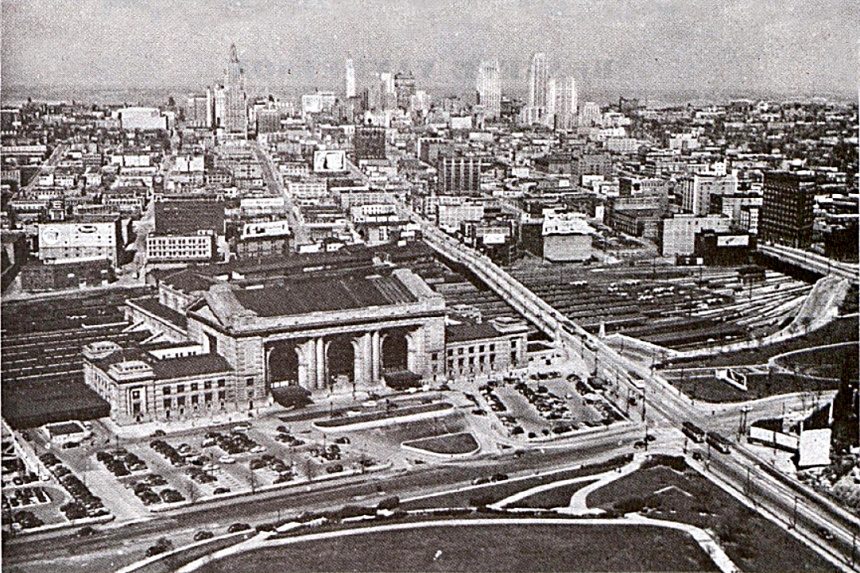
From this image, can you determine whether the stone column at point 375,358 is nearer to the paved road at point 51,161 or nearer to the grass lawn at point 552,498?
the grass lawn at point 552,498

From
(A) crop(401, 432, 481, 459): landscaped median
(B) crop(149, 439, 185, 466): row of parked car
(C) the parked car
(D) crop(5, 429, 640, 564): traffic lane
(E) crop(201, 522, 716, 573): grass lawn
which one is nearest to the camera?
(E) crop(201, 522, 716, 573): grass lawn

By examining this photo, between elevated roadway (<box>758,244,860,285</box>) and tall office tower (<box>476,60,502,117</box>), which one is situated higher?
tall office tower (<box>476,60,502,117</box>)

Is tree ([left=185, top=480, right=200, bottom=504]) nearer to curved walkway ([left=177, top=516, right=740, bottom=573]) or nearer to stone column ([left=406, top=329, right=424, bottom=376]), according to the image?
curved walkway ([left=177, top=516, right=740, bottom=573])

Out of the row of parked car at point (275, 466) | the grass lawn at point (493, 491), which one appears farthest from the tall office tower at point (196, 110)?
the grass lawn at point (493, 491)

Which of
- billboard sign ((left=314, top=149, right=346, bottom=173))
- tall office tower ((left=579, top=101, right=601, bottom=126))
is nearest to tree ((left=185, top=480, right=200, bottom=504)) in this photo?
billboard sign ((left=314, top=149, right=346, bottom=173))

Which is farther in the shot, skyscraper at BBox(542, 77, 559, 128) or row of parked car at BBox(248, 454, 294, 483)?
skyscraper at BBox(542, 77, 559, 128)

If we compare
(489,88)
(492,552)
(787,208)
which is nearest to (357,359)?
(489,88)

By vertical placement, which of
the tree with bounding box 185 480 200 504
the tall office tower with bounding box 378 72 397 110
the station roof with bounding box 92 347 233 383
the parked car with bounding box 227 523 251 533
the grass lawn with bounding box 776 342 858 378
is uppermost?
the tall office tower with bounding box 378 72 397 110
